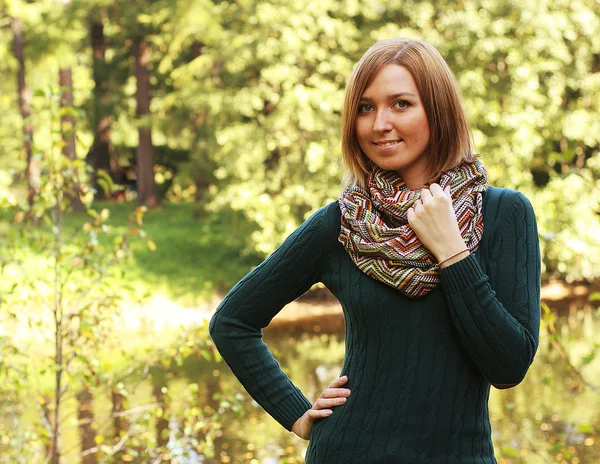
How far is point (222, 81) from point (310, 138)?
Answer: 9.68 ft

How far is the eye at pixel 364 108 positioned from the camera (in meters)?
1.96

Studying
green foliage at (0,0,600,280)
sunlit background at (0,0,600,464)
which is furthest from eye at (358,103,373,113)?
green foliage at (0,0,600,280)

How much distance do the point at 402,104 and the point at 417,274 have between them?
38 cm

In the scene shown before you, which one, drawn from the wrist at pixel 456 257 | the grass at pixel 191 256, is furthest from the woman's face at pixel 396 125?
the grass at pixel 191 256

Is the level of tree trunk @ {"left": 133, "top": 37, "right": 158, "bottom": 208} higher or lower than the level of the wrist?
higher

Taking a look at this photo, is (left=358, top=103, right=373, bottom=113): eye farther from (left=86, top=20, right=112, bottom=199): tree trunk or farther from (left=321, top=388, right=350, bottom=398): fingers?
(left=86, top=20, right=112, bottom=199): tree trunk

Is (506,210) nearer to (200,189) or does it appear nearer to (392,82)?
(392,82)

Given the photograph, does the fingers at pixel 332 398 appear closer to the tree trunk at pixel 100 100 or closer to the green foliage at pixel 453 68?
the green foliage at pixel 453 68

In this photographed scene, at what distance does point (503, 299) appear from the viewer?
180 centimetres

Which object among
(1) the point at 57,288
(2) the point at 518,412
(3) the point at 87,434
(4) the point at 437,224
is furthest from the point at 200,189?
(4) the point at 437,224

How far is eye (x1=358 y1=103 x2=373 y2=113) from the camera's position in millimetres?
1964

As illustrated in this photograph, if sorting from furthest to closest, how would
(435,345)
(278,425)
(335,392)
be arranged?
(278,425), (335,392), (435,345)

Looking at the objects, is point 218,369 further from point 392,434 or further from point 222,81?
point 392,434

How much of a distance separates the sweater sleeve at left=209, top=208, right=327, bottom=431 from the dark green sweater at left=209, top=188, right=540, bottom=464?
3 cm
